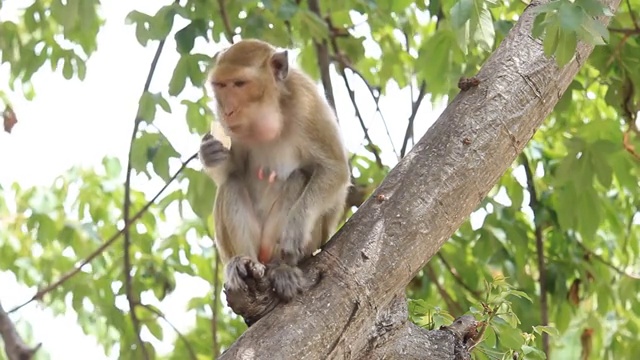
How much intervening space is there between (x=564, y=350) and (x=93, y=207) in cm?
269

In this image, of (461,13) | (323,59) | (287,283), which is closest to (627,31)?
(323,59)

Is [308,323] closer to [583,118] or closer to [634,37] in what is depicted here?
[634,37]

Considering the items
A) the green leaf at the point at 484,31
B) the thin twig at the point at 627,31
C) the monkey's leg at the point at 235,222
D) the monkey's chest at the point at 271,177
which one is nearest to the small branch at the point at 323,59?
the monkey's chest at the point at 271,177

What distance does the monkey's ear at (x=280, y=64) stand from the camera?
3338 millimetres

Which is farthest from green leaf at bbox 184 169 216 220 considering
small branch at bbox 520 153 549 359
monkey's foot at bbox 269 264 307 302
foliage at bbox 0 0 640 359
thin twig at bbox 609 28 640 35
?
thin twig at bbox 609 28 640 35

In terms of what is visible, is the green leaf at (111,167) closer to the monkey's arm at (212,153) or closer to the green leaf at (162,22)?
the green leaf at (162,22)

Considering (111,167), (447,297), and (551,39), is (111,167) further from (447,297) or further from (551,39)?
(551,39)

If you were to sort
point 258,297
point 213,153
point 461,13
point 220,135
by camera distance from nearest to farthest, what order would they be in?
point 258,297, point 461,13, point 213,153, point 220,135

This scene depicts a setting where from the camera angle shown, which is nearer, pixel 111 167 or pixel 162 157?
pixel 162 157

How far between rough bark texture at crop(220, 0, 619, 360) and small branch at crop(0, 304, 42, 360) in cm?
72

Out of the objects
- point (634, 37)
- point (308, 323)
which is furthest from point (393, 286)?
point (634, 37)

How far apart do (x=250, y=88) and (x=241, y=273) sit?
0.77 meters

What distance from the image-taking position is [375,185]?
14.8 ft

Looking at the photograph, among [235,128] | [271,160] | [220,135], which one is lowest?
[271,160]
